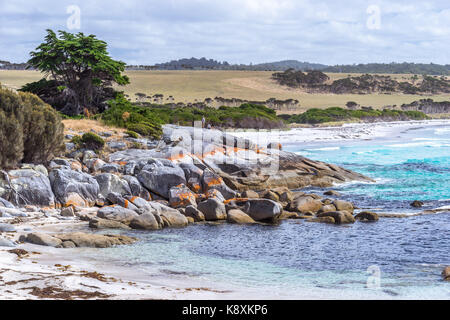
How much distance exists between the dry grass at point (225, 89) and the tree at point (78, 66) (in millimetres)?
69510

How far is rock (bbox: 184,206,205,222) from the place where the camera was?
20203mm

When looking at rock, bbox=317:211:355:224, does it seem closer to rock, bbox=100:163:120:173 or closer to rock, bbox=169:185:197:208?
rock, bbox=169:185:197:208

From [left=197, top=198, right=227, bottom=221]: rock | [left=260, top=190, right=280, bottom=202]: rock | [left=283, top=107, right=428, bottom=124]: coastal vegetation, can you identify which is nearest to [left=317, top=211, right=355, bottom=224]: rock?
[left=260, top=190, right=280, bottom=202]: rock

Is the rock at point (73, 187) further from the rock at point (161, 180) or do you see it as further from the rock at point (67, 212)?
the rock at point (161, 180)

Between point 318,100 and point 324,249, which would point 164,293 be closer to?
point 324,249

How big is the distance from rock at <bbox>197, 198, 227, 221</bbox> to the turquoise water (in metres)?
0.79

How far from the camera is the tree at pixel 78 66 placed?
3719 centimetres

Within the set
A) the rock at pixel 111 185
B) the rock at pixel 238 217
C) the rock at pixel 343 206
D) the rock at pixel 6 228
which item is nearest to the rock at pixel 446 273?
the rock at pixel 238 217

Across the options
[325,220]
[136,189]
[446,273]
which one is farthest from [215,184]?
[446,273]

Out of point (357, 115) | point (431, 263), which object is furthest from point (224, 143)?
point (357, 115)

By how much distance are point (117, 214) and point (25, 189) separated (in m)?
3.71

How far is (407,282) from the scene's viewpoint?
41.2 feet
